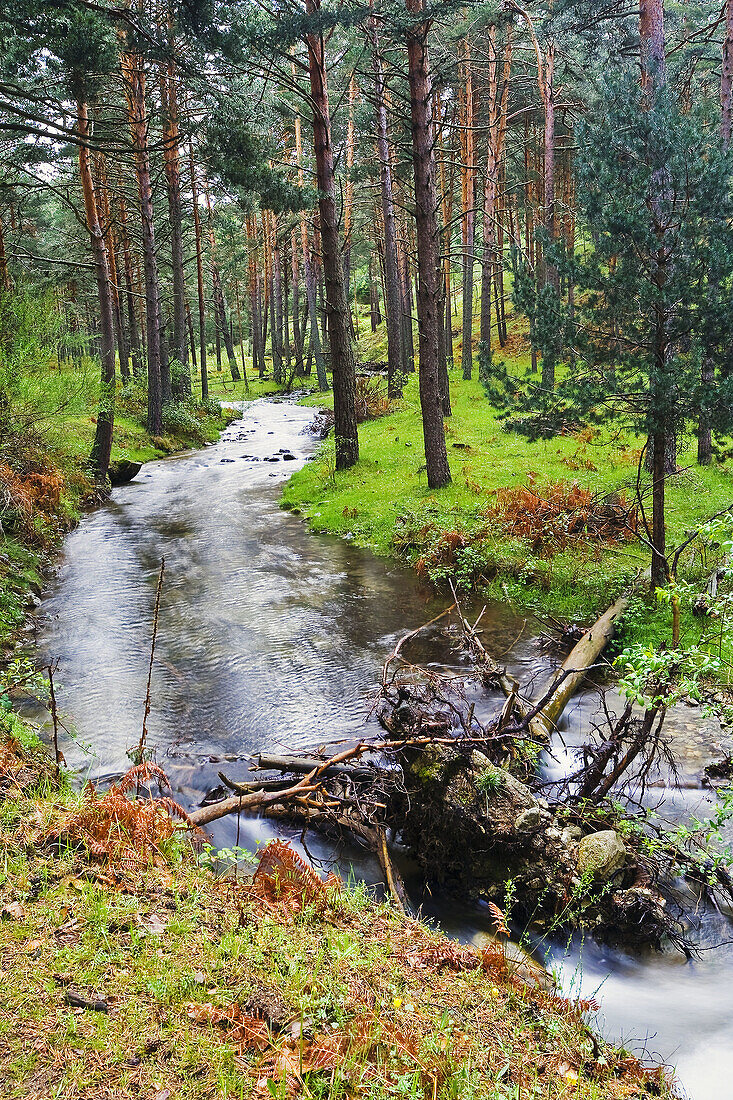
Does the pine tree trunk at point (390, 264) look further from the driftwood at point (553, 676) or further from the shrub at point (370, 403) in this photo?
the driftwood at point (553, 676)

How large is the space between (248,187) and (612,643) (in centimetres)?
1298

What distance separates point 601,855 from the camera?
4523 millimetres

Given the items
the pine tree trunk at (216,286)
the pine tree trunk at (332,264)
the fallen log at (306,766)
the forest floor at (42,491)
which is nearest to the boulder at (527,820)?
the fallen log at (306,766)

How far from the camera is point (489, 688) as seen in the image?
749 centimetres

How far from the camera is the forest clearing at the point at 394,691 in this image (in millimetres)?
3135

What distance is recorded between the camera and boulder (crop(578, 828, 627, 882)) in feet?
14.6

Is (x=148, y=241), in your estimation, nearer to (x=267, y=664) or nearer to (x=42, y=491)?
(x=42, y=491)

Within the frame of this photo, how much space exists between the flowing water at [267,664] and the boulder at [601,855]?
1.46 ft

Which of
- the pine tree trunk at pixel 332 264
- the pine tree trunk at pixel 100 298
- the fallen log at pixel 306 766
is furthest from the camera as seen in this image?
the pine tree trunk at pixel 100 298

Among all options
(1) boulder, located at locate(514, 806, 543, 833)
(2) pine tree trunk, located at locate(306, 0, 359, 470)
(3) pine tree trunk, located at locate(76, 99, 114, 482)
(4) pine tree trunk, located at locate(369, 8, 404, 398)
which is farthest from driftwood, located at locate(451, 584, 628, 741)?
(4) pine tree trunk, located at locate(369, 8, 404, 398)

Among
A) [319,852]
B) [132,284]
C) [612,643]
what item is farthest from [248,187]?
[132,284]

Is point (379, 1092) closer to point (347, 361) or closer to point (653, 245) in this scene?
point (653, 245)

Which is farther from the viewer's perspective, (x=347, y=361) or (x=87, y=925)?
(x=347, y=361)

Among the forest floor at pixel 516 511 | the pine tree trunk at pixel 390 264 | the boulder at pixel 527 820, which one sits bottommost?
the boulder at pixel 527 820
